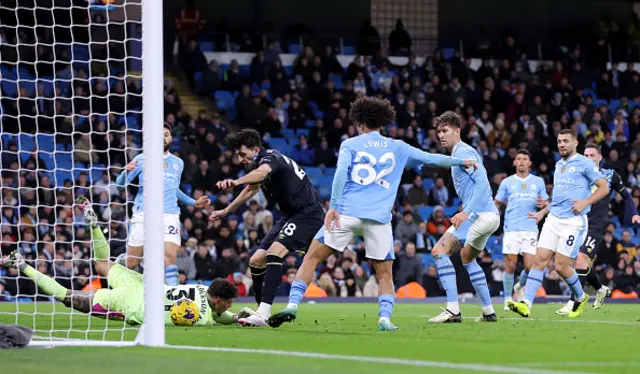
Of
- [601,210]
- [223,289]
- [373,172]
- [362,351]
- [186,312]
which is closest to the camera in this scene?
[362,351]

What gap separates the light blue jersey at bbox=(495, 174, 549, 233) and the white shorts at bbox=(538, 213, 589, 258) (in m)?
3.03

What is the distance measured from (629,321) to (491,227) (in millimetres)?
2173

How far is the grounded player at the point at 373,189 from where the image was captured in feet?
32.2

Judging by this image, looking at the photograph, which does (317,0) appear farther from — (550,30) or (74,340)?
(74,340)

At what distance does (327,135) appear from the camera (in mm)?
25438

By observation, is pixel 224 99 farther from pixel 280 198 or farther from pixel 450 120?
pixel 450 120

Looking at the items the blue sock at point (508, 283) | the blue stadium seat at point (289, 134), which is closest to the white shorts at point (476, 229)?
the blue sock at point (508, 283)

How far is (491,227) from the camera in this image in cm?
1183

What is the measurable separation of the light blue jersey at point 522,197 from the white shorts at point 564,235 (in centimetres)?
303

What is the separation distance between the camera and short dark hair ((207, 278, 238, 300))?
10.5 meters

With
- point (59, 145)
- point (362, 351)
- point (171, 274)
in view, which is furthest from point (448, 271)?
point (59, 145)

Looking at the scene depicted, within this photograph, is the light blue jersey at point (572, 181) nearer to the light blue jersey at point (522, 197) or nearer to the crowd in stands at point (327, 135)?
the light blue jersey at point (522, 197)

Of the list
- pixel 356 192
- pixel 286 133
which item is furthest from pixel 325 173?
pixel 356 192

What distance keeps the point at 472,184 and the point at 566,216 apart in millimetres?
2711
